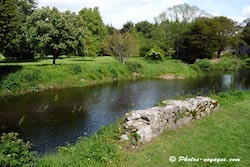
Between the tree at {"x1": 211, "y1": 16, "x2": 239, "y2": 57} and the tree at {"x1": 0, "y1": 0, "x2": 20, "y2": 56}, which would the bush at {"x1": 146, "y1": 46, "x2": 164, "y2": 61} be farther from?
the tree at {"x1": 0, "y1": 0, "x2": 20, "y2": 56}

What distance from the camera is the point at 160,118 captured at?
16.2 meters

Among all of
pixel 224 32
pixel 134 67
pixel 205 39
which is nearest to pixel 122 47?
pixel 134 67

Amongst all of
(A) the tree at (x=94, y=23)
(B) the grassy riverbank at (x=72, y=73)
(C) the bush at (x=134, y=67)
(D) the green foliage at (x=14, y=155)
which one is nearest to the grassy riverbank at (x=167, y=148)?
(D) the green foliage at (x=14, y=155)

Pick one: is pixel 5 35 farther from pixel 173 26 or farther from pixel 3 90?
pixel 173 26

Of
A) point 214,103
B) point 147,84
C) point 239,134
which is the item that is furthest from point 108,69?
point 239,134

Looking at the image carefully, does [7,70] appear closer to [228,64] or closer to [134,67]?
[134,67]

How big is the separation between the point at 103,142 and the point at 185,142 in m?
3.94

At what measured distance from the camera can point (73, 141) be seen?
1841 centimetres

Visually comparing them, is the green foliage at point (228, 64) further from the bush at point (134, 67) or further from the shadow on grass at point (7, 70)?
the shadow on grass at point (7, 70)

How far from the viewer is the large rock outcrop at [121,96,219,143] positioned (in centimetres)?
1488

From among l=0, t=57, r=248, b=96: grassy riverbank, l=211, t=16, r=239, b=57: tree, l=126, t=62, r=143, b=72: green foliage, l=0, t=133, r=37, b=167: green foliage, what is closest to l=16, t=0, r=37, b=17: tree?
l=0, t=57, r=248, b=96: grassy riverbank

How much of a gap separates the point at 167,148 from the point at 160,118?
2.85 meters

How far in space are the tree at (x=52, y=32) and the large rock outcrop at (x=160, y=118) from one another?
24384mm

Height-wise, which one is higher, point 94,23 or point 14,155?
point 94,23
